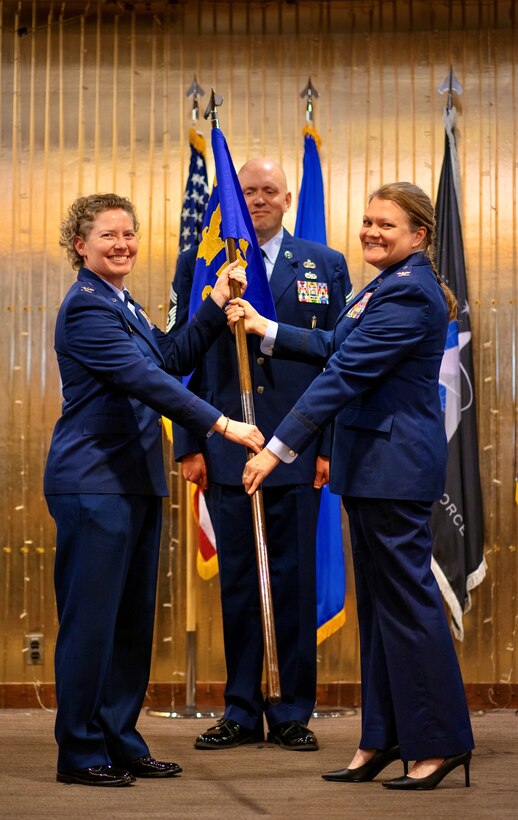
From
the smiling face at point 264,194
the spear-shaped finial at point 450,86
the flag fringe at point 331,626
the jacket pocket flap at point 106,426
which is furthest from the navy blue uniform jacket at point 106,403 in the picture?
the spear-shaped finial at point 450,86

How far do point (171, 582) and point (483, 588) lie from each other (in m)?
1.36

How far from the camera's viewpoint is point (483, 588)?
478cm

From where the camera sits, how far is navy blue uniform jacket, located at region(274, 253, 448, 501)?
2.91 metres

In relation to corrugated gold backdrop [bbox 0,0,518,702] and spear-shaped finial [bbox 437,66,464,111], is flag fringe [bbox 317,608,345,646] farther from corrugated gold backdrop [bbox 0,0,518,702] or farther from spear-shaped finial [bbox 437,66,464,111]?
spear-shaped finial [bbox 437,66,464,111]

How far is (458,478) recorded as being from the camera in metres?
4.64

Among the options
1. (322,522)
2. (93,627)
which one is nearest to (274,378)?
(322,522)

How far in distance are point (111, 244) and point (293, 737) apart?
1.65 metres

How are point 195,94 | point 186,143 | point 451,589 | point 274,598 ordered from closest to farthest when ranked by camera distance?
point 274,598
point 451,589
point 195,94
point 186,143

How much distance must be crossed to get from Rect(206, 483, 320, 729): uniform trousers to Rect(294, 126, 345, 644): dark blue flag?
81 cm

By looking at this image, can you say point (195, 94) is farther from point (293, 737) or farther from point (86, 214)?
point (293, 737)

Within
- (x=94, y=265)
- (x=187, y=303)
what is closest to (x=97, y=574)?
(x=94, y=265)

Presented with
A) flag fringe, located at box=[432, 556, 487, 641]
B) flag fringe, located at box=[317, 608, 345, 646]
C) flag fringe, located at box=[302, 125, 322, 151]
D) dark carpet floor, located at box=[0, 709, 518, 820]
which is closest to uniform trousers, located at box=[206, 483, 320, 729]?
dark carpet floor, located at box=[0, 709, 518, 820]

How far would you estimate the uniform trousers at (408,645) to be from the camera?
112 inches

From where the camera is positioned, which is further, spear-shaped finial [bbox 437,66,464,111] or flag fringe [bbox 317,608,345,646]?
spear-shaped finial [bbox 437,66,464,111]
